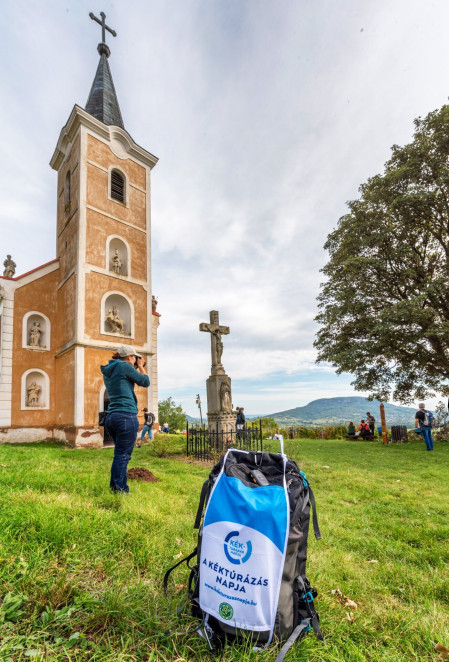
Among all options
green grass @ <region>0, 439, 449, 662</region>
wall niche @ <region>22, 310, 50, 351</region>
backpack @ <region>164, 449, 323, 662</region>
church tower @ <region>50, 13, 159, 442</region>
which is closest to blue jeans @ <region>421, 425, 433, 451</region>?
green grass @ <region>0, 439, 449, 662</region>

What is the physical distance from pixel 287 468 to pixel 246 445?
1060cm

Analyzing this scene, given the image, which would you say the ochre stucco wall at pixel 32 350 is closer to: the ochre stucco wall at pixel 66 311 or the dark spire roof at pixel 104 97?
the ochre stucco wall at pixel 66 311

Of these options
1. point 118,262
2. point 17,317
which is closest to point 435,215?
point 118,262

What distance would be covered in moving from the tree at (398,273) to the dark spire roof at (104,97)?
1446 centimetres

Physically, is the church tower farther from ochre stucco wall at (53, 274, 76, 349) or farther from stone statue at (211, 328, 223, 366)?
stone statue at (211, 328, 223, 366)

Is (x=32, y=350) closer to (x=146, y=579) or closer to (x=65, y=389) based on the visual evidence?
(x=65, y=389)

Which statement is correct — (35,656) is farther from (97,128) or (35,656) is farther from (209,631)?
(97,128)

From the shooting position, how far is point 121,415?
167 inches

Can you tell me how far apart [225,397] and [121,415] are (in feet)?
29.8

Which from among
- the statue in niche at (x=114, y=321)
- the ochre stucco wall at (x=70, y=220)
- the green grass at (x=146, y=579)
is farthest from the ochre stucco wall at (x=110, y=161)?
the green grass at (x=146, y=579)

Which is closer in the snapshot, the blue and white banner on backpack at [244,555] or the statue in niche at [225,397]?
the blue and white banner on backpack at [244,555]

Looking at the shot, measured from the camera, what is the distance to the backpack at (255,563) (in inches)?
69.4

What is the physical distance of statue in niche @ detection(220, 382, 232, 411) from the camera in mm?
12955

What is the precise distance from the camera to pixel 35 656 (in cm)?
147
